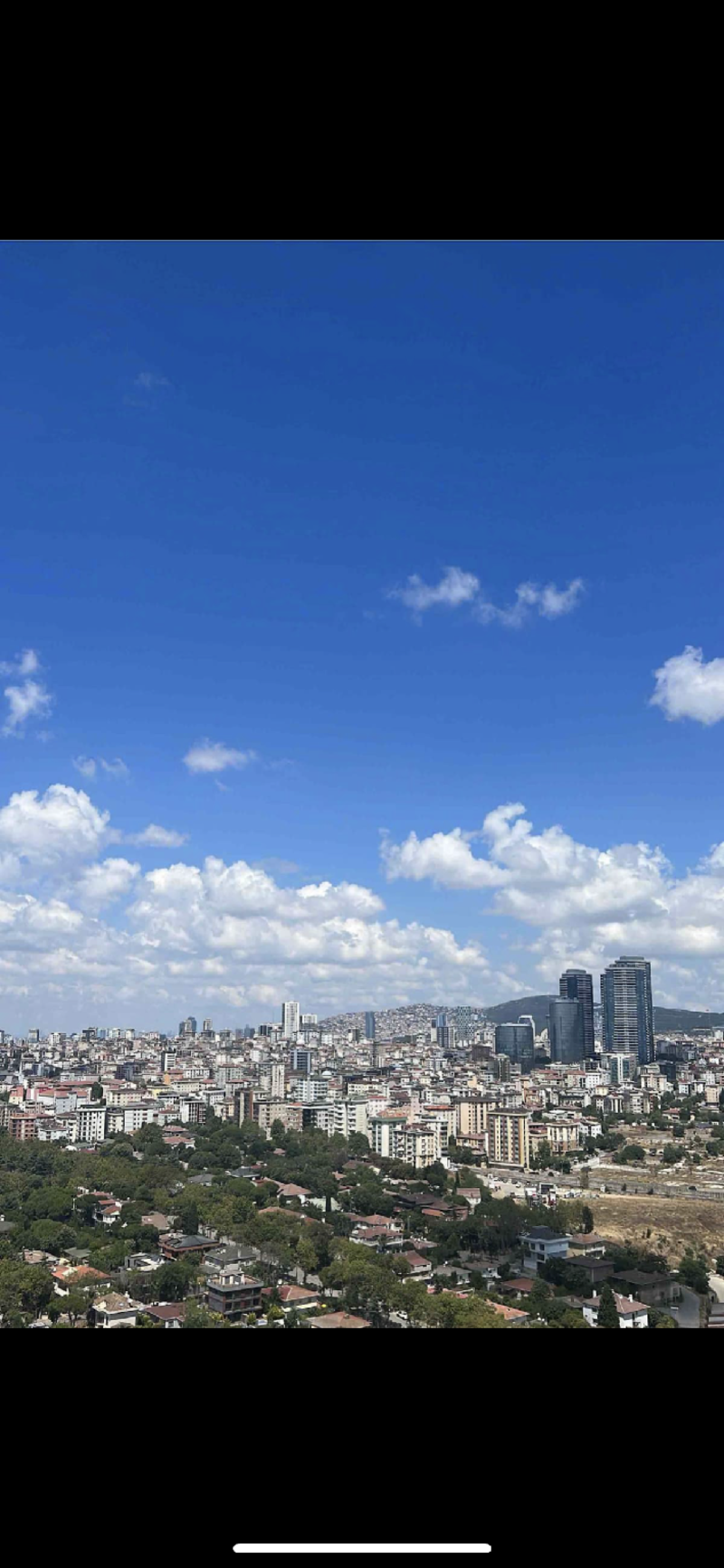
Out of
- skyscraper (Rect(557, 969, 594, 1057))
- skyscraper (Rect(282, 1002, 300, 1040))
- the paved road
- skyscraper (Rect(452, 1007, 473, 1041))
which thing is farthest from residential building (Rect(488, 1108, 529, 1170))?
skyscraper (Rect(282, 1002, 300, 1040))

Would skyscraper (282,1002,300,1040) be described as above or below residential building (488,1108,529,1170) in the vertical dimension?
above

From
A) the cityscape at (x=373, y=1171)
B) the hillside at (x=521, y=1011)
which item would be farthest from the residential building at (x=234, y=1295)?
the hillside at (x=521, y=1011)

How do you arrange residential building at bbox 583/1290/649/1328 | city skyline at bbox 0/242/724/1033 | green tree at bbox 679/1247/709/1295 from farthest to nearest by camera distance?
green tree at bbox 679/1247/709/1295 → residential building at bbox 583/1290/649/1328 → city skyline at bbox 0/242/724/1033

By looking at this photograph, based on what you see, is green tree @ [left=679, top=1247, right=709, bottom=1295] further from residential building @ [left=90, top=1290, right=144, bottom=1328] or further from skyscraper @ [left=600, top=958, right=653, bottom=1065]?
skyscraper @ [left=600, top=958, right=653, bottom=1065]

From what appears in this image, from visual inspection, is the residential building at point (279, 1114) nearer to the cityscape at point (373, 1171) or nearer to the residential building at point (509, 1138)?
the cityscape at point (373, 1171)

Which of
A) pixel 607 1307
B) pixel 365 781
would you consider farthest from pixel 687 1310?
pixel 365 781
